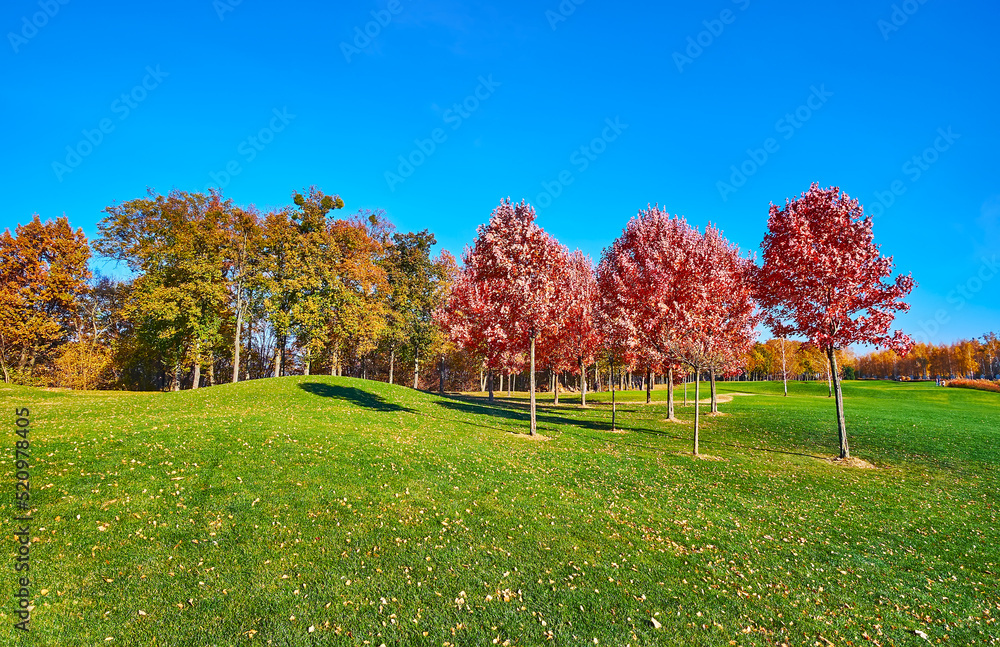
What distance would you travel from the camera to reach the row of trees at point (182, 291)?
3906cm

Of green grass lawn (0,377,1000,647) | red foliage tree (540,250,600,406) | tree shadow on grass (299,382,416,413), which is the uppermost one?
red foliage tree (540,250,600,406)

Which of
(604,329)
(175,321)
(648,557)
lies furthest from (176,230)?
(648,557)

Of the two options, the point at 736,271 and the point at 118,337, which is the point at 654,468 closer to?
the point at 736,271

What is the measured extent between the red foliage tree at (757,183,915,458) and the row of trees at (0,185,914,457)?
0.24ft

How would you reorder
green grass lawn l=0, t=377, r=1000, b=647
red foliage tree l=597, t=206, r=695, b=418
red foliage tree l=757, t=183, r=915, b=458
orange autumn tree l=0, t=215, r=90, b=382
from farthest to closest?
orange autumn tree l=0, t=215, r=90, b=382 → red foliage tree l=597, t=206, r=695, b=418 → red foliage tree l=757, t=183, r=915, b=458 → green grass lawn l=0, t=377, r=1000, b=647

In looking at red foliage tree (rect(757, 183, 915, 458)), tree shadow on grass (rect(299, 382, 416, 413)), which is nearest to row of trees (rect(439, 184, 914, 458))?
red foliage tree (rect(757, 183, 915, 458))

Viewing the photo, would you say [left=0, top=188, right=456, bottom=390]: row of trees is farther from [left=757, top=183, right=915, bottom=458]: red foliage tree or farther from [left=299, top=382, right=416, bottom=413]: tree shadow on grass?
[left=757, top=183, right=915, bottom=458]: red foliage tree


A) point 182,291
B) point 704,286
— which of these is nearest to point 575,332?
point 704,286

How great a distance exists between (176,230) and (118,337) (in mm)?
14164

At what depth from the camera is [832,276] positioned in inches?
846

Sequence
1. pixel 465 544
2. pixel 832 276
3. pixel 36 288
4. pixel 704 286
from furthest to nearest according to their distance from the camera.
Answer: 1. pixel 36 288
2. pixel 704 286
3. pixel 832 276
4. pixel 465 544

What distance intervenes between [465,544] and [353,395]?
24654 millimetres

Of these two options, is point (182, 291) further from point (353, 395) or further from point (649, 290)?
point (649, 290)

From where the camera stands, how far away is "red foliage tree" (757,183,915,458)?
832 inches
